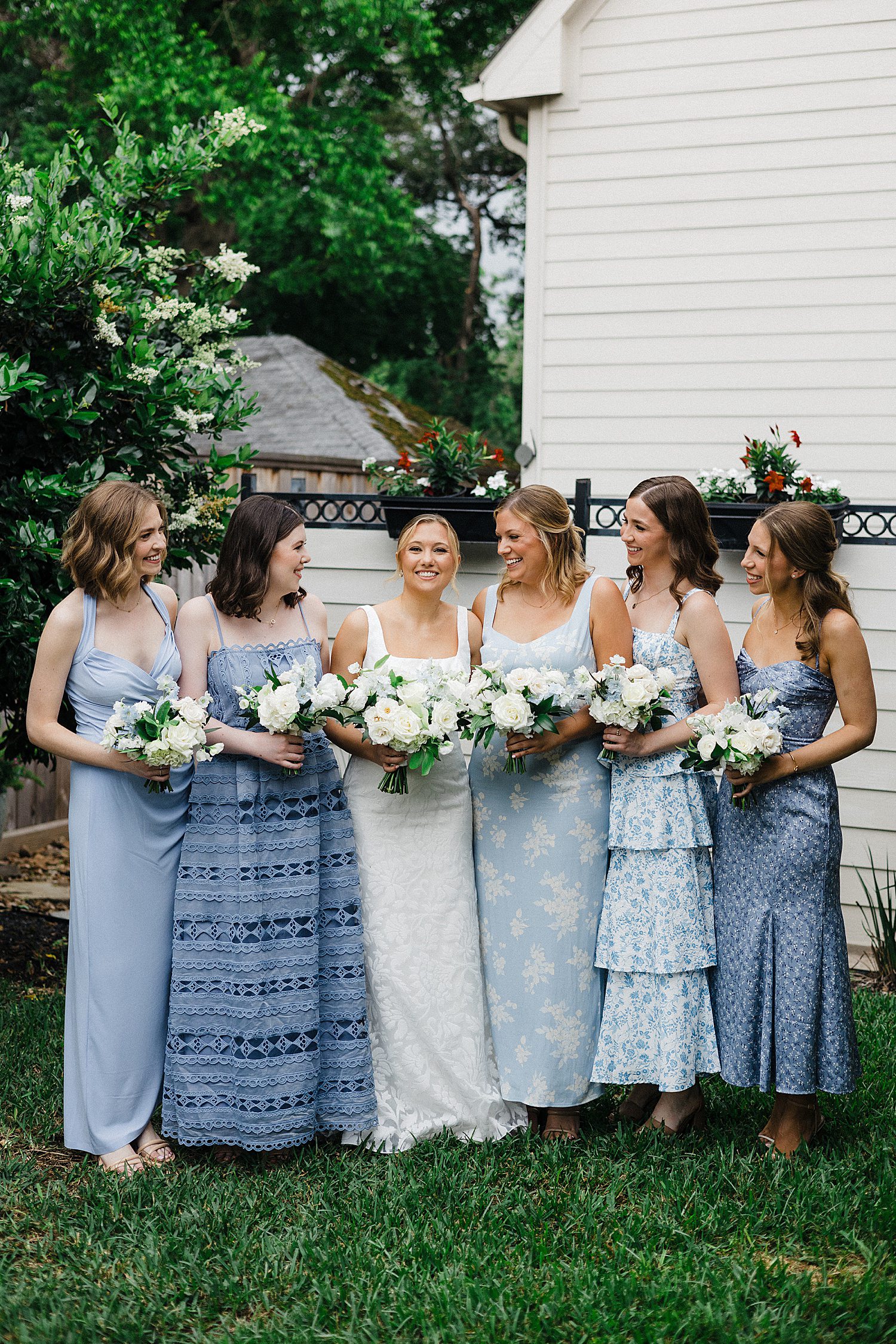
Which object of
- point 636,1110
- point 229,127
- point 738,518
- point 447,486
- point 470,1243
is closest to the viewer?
point 470,1243

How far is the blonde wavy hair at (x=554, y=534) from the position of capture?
12.8ft

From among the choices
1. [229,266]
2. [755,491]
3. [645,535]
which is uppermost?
[229,266]

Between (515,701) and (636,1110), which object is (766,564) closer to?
(515,701)

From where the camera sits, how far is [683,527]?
384cm

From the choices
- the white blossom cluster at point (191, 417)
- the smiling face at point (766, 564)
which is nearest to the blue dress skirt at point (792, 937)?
the smiling face at point (766, 564)

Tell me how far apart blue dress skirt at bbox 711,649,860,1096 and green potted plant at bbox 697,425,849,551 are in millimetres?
2386

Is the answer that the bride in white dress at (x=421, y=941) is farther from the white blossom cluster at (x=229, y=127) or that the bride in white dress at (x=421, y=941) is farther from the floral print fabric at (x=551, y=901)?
the white blossom cluster at (x=229, y=127)

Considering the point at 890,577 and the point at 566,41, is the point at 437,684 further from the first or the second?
the point at 566,41

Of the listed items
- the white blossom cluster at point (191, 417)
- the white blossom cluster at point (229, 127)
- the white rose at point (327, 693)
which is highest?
the white blossom cluster at point (229, 127)

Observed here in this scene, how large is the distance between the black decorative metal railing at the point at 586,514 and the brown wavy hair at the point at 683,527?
8.17ft

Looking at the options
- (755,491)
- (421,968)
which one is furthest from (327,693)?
(755,491)

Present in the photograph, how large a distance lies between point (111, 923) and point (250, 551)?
127 centimetres

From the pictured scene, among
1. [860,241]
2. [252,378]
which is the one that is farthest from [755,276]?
[252,378]

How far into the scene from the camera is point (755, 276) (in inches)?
273
